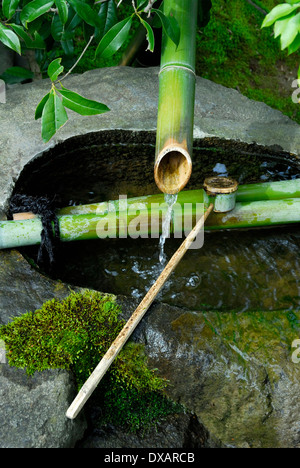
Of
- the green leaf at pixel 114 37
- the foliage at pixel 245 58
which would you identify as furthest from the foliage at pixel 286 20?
the foliage at pixel 245 58

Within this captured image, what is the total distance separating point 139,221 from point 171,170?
1.72 feet

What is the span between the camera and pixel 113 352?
250 cm

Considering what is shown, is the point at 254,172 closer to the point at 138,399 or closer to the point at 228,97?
the point at 228,97

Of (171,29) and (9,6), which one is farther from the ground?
(9,6)

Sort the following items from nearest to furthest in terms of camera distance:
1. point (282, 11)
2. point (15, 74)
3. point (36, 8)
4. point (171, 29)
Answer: point (282, 11) → point (36, 8) → point (171, 29) → point (15, 74)

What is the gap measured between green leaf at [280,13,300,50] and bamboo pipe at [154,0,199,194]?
1152 millimetres

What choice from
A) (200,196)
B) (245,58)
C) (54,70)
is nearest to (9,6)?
(54,70)

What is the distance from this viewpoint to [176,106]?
9.73ft

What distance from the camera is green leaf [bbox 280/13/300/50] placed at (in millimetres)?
1609

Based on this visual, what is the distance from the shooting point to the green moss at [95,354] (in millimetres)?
2570

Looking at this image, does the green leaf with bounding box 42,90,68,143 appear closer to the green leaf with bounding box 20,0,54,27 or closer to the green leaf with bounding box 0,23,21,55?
the green leaf with bounding box 0,23,21,55

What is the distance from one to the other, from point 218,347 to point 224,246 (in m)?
1.15

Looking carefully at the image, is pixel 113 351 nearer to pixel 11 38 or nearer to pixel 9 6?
pixel 11 38

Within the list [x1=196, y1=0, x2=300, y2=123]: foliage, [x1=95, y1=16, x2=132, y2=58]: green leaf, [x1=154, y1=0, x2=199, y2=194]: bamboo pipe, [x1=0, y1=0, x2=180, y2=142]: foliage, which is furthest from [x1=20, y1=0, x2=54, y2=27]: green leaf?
[x1=196, y1=0, x2=300, y2=123]: foliage
